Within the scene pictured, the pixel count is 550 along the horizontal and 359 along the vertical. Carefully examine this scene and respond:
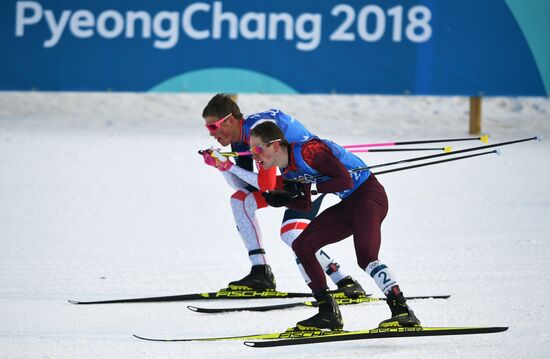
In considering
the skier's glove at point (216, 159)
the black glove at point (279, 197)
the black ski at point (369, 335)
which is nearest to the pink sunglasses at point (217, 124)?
the skier's glove at point (216, 159)

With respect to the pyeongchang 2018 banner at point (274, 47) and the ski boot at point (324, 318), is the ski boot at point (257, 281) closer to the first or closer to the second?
the ski boot at point (324, 318)

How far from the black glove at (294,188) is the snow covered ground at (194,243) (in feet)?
2.22

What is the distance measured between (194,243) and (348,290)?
6.12 ft

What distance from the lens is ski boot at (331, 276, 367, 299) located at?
576cm

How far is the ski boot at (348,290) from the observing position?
5.76 meters

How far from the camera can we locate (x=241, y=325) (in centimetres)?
527

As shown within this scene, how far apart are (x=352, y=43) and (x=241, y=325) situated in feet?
26.1

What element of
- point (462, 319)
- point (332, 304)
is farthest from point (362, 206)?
point (462, 319)

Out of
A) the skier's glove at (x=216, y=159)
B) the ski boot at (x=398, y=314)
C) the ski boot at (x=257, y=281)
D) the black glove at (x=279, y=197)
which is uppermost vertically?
the skier's glove at (x=216, y=159)

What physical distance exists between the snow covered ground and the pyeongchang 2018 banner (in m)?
0.72

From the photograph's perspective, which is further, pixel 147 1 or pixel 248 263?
pixel 147 1

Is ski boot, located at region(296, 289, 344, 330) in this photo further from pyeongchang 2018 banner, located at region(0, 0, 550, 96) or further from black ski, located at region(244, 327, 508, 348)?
pyeongchang 2018 banner, located at region(0, 0, 550, 96)

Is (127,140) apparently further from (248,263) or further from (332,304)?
(332,304)

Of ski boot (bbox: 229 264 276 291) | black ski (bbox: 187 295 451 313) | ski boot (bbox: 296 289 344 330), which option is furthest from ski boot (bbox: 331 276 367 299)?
ski boot (bbox: 296 289 344 330)
